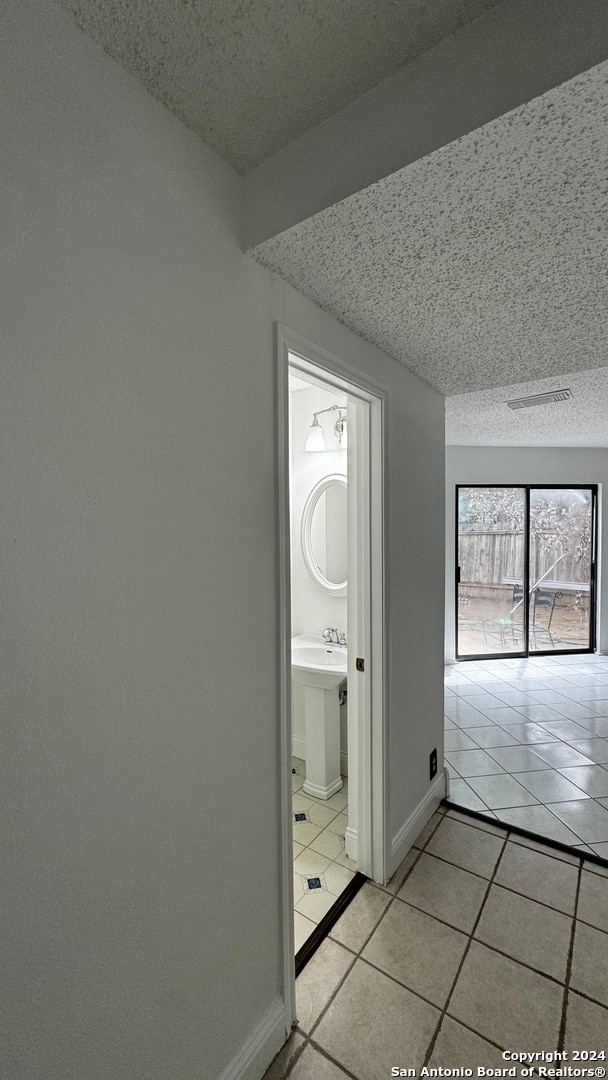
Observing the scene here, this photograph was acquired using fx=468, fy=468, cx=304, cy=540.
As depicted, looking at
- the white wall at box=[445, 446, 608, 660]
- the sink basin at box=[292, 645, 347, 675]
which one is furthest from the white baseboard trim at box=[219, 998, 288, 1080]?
the white wall at box=[445, 446, 608, 660]

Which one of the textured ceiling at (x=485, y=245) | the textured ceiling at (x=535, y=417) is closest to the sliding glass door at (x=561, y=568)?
the textured ceiling at (x=535, y=417)

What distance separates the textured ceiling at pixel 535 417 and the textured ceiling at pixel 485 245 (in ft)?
3.10

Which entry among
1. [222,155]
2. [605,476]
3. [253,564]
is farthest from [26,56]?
[605,476]

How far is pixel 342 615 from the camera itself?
120 inches

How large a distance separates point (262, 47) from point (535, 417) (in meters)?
3.68

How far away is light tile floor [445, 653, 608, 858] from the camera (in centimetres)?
252

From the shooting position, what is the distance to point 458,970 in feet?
5.34

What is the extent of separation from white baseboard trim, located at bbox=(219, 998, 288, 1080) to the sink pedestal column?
52.0 inches

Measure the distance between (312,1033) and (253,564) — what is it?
145 centimetres

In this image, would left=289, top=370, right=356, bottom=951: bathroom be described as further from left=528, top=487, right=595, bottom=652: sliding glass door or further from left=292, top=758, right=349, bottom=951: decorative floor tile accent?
left=528, top=487, right=595, bottom=652: sliding glass door

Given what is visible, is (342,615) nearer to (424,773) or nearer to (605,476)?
(424,773)

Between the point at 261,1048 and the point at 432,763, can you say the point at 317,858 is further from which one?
the point at 261,1048

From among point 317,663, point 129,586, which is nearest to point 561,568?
point 317,663

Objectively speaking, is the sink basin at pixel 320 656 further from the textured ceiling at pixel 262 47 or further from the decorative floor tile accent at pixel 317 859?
the textured ceiling at pixel 262 47
